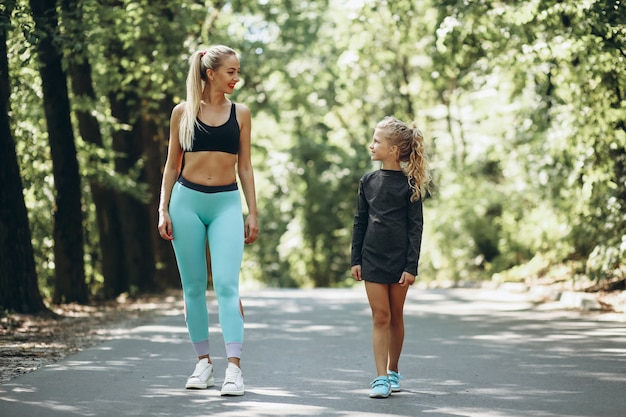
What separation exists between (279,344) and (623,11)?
513 centimetres

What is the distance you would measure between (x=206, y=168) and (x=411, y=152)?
1.39 m

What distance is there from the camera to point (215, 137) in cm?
670

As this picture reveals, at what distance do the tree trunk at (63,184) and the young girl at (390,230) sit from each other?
837 centimetres

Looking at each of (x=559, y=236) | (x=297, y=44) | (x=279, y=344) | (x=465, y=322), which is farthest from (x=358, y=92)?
(x=279, y=344)

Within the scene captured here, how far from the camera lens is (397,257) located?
6637 millimetres

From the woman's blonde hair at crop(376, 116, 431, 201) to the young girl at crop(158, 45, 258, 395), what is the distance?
983 mm

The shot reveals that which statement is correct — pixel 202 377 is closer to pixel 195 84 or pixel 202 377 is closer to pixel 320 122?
pixel 195 84

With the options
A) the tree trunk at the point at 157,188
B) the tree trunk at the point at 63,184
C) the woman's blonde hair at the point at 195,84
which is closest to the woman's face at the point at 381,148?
the woman's blonde hair at the point at 195,84

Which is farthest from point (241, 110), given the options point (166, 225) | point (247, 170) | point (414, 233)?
point (414, 233)

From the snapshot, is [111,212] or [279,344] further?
[111,212]

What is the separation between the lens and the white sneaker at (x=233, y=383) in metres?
6.47

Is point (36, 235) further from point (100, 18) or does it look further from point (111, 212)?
point (100, 18)

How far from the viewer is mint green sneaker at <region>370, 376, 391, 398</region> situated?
641cm

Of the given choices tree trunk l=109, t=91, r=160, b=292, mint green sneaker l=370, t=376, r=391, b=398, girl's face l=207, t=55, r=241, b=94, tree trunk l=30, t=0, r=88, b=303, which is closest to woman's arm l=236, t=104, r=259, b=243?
girl's face l=207, t=55, r=241, b=94
